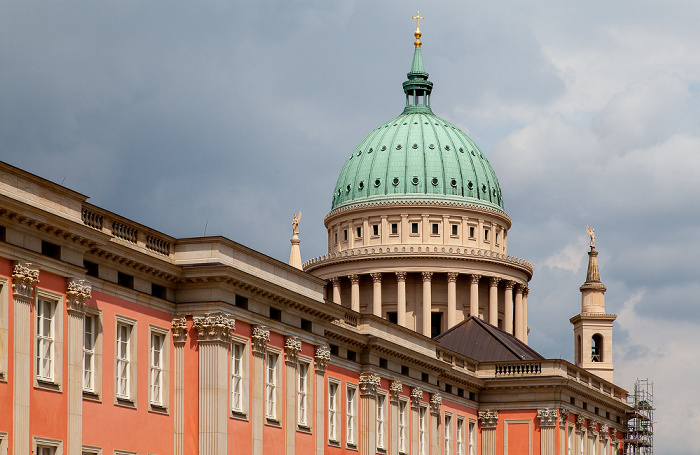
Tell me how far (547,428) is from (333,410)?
93.0ft

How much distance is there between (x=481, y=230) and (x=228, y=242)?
74539 mm

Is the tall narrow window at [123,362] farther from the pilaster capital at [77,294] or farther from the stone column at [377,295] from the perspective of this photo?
the stone column at [377,295]

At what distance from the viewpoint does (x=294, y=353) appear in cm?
6456

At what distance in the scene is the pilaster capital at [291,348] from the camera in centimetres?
6400

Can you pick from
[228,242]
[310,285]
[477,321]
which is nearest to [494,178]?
[477,321]

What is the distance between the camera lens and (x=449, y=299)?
12725 centimetres

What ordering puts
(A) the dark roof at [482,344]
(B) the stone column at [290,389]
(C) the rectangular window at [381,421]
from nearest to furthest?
(B) the stone column at [290,389] < (C) the rectangular window at [381,421] < (A) the dark roof at [482,344]

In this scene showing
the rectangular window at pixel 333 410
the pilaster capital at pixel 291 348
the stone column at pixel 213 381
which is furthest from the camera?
the rectangular window at pixel 333 410

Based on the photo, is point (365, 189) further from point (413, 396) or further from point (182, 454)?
point (182, 454)

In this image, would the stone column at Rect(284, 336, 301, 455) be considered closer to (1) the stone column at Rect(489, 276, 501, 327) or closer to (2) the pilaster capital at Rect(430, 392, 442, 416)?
(2) the pilaster capital at Rect(430, 392, 442, 416)

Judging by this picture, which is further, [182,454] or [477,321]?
[477,321]

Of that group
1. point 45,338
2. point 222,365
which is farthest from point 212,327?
point 45,338

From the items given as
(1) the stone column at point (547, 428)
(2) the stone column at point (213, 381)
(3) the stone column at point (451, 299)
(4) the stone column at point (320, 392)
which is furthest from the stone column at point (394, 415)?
(3) the stone column at point (451, 299)

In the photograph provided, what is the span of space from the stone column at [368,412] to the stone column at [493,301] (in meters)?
51.5
